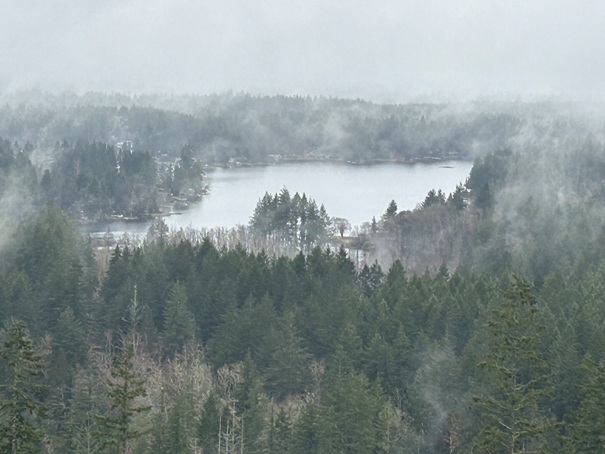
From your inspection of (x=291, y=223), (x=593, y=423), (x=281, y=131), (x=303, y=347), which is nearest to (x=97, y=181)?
(x=291, y=223)

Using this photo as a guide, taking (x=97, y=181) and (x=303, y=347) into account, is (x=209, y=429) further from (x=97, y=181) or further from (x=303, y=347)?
(x=97, y=181)

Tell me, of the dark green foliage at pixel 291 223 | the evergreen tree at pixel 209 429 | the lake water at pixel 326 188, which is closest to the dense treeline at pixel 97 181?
the lake water at pixel 326 188

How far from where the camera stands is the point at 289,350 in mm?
34281

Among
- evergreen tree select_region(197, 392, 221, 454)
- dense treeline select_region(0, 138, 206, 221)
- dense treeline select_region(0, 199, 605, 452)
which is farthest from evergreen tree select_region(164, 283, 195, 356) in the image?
dense treeline select_region(0, 138, 206, 221)

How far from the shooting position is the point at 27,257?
47.6 meters

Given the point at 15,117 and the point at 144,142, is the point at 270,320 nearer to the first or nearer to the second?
the point at 144,142

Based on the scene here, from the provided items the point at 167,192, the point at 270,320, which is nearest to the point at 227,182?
the point at 167,192

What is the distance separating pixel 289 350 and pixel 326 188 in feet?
267

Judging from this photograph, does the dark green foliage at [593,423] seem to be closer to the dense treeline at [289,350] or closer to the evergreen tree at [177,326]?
the dense treeline at [289,350]

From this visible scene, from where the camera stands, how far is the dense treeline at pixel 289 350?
85.0 feet

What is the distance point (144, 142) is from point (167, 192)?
1685 inches

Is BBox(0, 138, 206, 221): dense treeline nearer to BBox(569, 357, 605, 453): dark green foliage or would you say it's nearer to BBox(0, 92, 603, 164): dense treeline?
BBox(0, 92, 603, 164): dense treeline

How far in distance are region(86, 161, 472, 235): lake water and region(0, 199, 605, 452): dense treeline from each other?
4140cm

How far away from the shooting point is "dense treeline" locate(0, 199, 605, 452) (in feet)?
85.0
